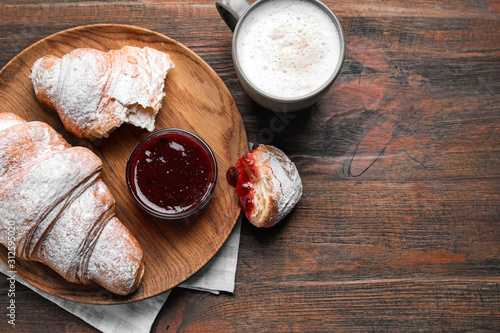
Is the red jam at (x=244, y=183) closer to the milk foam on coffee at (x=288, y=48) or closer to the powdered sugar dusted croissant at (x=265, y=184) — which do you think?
the powdered sugar dusted croissant at (x=265, y=184)

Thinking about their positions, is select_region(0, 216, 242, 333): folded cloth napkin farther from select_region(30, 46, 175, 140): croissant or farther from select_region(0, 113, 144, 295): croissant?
select_region(30, 46, 175, 140): croissant

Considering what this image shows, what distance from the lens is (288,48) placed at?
1668 millimetres

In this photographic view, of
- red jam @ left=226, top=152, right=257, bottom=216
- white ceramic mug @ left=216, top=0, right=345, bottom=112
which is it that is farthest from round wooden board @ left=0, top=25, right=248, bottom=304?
white ceramic mug @ left=216, top=0, right=345, bottom=112

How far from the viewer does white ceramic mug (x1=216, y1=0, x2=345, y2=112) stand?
1.67 m

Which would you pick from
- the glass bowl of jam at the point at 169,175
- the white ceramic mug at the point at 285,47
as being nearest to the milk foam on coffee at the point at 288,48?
the white ceramic mug at the point at 285,47

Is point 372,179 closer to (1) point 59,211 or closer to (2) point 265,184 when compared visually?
(2) point 265,184

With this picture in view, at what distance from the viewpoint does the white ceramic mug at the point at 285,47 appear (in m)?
1.67

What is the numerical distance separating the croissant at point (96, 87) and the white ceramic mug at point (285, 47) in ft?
1.53

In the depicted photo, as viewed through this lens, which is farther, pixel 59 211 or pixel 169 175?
pixel 169 175

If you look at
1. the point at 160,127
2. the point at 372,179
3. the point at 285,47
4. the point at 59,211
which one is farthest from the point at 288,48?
the point at 59,211

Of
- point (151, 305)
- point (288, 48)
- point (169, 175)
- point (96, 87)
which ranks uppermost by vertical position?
point (96, 87)

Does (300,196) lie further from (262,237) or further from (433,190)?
(433,190)

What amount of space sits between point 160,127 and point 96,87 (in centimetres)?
37

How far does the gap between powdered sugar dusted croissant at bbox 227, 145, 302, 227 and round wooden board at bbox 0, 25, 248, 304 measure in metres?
0.08
